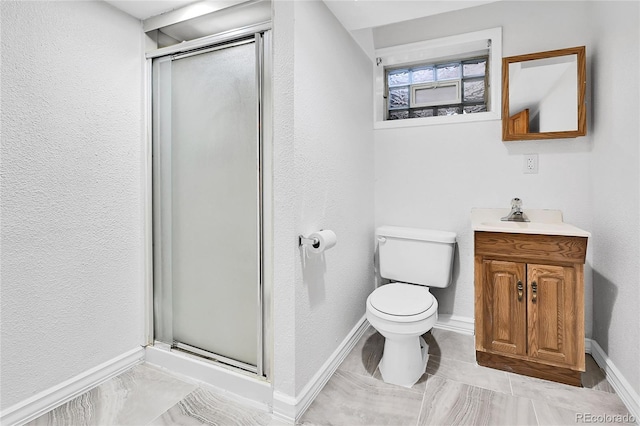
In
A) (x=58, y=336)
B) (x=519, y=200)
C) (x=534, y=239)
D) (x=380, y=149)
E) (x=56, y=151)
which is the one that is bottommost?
(x=58, y=336)

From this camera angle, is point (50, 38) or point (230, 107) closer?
point (50, 38)

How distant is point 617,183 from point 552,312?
74 cm

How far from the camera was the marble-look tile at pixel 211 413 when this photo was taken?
4.92 ft

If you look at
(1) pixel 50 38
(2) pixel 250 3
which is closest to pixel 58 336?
(1) pixel 50 38

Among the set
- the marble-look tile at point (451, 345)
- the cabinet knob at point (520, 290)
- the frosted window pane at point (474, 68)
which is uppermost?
the frosted window pane at point (474, 68)

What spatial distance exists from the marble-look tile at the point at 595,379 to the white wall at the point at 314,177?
4.29 ft


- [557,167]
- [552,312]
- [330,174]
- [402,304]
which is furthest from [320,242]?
[557,167]

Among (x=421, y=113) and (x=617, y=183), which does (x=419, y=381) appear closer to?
(x=617, y=183)

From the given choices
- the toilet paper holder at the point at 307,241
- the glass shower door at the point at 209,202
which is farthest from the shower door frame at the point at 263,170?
the toilet paper holder at the point at 307,241

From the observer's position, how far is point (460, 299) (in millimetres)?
2395

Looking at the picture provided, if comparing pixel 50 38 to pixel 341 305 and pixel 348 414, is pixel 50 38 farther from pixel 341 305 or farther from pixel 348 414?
pixel 348 414

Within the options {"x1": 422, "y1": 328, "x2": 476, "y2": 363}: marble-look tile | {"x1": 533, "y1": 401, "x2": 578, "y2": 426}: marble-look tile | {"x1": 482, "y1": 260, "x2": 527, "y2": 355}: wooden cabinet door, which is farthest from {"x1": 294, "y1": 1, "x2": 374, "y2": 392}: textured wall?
{"x1": 533, "y1": 401, "x2": 578, "y2": 426}: marble-look tile

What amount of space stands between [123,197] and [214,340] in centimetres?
96

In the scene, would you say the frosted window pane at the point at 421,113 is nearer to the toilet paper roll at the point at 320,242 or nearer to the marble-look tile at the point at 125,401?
the toilet paper roll at the point at 320,242
